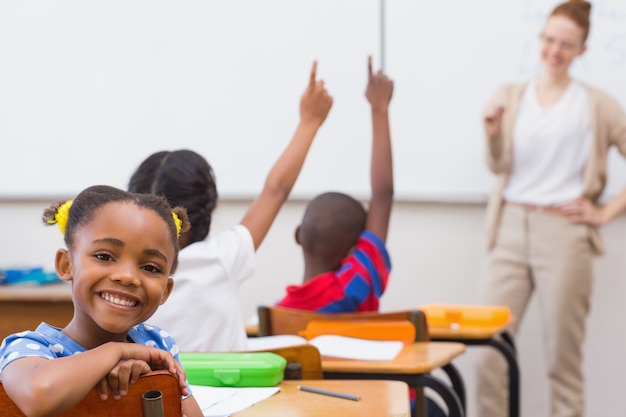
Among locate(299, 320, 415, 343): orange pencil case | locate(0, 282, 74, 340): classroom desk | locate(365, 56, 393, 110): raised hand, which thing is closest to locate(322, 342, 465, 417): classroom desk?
locate(299, 320, 415, 343): orange pencil case

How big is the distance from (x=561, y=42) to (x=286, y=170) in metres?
1.81

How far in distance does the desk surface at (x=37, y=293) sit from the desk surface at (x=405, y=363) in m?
1.41

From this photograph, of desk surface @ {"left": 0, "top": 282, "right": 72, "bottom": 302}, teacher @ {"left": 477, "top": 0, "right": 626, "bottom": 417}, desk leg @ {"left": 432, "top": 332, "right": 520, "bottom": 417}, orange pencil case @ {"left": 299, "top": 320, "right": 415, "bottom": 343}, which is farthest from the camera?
teacher @ {"left": 477, "top": 0, "right": 626, "bottom": 417}

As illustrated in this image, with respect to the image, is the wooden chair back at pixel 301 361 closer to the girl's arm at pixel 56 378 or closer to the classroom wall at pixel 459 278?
the girl's arm at pixel 56 378

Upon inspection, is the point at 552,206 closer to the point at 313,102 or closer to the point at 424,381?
the point at 313,102

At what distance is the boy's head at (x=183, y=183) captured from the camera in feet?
7.89

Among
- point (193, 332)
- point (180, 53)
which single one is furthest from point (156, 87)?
point (193, 332)

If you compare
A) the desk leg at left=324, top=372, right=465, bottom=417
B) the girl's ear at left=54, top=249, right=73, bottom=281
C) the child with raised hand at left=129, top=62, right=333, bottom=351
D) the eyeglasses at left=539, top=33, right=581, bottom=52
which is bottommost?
the desk leg at left=324, top=372, right=465, bottom=417

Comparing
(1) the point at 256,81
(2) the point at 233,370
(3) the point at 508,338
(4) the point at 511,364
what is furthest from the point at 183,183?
(1) the point at 256,81

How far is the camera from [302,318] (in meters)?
2.77

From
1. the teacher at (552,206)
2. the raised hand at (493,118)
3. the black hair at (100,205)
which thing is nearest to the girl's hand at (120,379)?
the black hair at (100,205)

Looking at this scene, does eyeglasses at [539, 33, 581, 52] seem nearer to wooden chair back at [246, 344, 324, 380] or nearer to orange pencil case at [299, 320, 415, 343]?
orange pencil case at [299, 320, 415, 343]

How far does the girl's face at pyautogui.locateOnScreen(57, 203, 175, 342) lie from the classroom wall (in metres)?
3.17

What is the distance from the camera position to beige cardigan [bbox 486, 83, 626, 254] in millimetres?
4117
